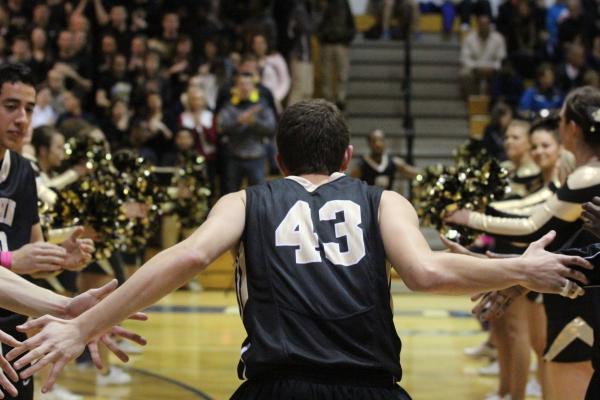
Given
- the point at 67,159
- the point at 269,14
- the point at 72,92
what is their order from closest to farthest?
the point at 67,159, the point at 72,92, the point at 269,14

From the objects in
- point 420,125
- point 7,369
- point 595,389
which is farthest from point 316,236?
point 420,125

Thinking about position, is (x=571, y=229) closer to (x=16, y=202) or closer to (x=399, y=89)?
(x=16, y=202)

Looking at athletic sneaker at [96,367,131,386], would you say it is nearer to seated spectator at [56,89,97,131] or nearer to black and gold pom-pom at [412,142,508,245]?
black and gold pom-pom at [412,142,508,245]

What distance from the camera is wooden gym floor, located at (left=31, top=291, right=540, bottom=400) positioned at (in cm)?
769

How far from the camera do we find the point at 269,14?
49.7ft

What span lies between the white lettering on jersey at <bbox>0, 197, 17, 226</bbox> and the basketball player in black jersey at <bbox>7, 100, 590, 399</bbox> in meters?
1.49

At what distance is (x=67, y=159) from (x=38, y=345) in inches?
199

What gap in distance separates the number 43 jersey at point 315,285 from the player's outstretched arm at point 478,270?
121mm

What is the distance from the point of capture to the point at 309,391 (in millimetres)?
3008

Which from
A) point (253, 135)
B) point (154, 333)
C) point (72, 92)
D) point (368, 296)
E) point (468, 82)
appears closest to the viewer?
point (368, 296)

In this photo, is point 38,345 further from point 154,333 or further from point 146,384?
point 154,333

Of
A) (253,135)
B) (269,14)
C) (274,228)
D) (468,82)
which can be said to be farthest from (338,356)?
(468,82)

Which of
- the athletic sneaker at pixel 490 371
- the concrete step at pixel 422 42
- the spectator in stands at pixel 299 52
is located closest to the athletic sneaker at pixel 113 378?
the athletic sneaker at pixel 490 371

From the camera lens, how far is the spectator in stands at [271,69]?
1362 cm
